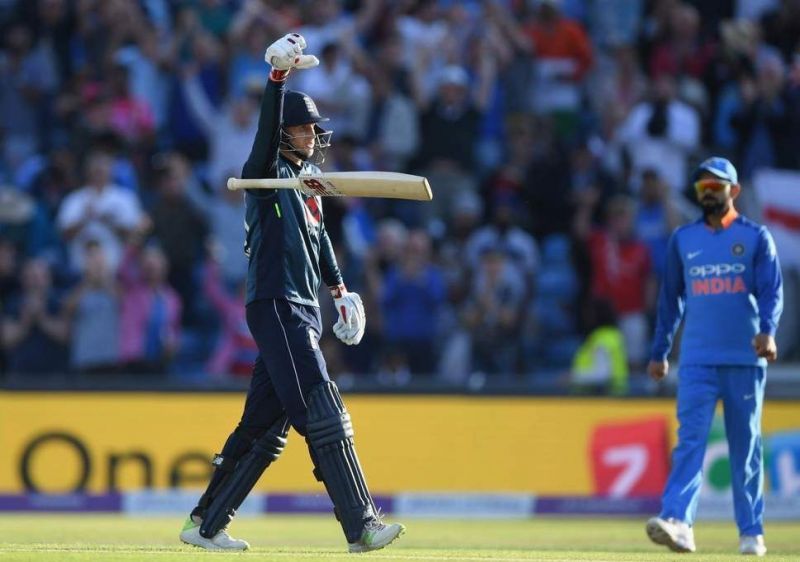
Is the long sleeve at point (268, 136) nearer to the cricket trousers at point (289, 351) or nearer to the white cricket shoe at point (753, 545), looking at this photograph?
the cricket trousers at point (289, 351)

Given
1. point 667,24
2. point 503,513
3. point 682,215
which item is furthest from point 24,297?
point 667,24

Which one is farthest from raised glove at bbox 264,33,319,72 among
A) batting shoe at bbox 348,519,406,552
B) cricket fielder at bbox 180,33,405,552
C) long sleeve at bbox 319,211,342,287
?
batting shoe at bbox 348,519,406,552

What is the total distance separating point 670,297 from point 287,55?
2949 mm

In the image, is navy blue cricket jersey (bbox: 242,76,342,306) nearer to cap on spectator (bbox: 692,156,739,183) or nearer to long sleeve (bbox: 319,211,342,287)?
long sleeve (bbox: 319,211,342,287)

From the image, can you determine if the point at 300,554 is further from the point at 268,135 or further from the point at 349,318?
the point at 268,135

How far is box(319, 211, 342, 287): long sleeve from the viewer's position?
7391 mm

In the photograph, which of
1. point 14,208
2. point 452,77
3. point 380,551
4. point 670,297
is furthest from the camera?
point 452,77

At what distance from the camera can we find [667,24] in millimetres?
16891

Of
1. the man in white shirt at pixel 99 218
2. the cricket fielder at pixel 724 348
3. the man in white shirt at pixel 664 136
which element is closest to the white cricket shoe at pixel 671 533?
the cricket fielder at pixel 724 348

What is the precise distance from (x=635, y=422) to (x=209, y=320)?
413 centimetres

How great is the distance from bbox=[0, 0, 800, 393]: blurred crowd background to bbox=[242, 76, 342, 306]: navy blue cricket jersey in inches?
Result: 256

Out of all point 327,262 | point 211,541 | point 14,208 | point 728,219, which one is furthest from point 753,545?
point 14,208

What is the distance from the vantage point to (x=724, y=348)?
845 centimetres

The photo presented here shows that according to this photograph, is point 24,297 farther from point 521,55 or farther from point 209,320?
point 521,55
